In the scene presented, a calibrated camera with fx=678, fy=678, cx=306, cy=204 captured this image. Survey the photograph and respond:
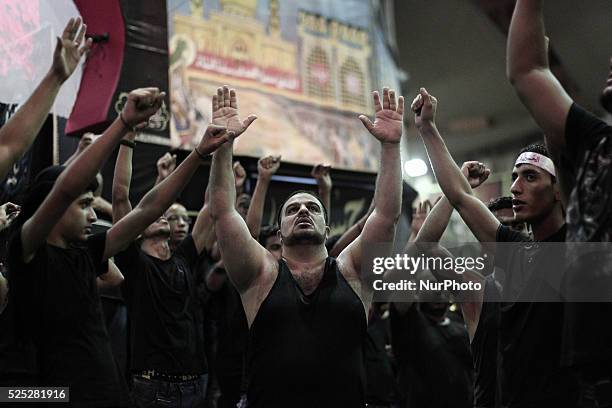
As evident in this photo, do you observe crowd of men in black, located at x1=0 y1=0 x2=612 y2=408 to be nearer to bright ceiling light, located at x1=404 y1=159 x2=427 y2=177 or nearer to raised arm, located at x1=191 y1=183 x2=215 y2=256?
raised arm, located at x1=191 y1=183 x2=215 y2=256

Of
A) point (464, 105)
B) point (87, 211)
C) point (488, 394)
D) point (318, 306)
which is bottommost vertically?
point (488, 394)

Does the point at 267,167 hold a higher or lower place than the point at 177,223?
higher

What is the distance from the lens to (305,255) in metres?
3.41

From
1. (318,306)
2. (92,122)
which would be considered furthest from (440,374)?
(92,122)

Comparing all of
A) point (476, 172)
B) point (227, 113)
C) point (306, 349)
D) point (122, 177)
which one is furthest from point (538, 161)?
point (122, 177)

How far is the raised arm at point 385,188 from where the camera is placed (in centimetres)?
331

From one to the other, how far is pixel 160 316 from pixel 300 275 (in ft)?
3.90

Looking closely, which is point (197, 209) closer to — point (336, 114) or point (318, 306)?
point (336, 114)

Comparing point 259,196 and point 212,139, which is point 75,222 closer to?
point 212,139

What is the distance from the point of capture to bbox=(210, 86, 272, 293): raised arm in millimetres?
3145

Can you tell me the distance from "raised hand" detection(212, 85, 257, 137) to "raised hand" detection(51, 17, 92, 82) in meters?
0.93

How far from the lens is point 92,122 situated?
4.89 metres

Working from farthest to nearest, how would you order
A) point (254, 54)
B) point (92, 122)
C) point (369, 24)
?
point (369, 24), point (254, 54), point (92, 122)

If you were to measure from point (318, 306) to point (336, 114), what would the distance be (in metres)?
5.84
